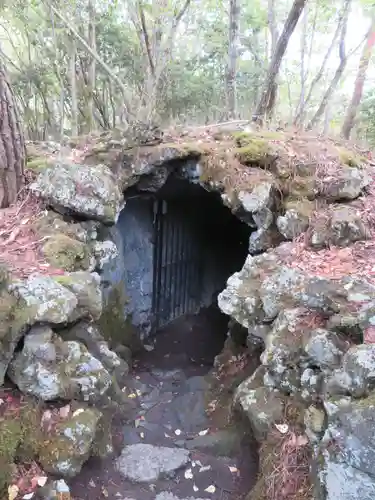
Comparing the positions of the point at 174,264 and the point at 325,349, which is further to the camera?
the point at 174,264

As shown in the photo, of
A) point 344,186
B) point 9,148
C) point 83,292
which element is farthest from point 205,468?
point 9,148

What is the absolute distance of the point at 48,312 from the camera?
3418 millimetres

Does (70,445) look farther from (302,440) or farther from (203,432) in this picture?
(302,440)

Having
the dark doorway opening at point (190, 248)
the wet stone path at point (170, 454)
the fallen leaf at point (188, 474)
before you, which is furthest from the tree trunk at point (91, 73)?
the fallen leaf at point (188, 474)

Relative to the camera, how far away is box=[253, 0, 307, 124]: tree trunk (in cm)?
595

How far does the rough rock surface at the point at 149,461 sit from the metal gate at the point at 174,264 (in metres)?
3.21

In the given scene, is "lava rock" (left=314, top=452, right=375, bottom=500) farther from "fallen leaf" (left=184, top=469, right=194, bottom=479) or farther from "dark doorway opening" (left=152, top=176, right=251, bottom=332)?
"dark doorway opening" (left=152, top=176, right=251, bottom=332)

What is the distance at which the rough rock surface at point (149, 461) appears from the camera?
3607mm

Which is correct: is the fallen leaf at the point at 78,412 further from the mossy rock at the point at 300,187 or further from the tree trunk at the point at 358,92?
the tree trunk at the point at 358,92

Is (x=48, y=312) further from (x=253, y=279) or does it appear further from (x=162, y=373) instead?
(x=162, y=373)

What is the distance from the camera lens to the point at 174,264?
24.5 feet

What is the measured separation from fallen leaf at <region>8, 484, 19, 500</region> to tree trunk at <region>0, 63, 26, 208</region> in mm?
3041

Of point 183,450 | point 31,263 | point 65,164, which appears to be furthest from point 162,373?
point 65,164

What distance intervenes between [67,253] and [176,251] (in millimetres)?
3410
